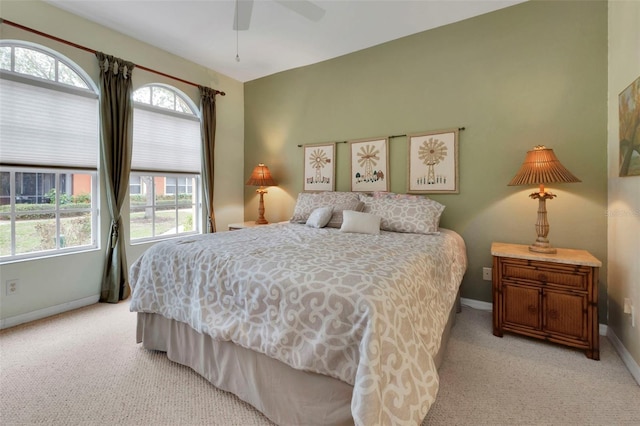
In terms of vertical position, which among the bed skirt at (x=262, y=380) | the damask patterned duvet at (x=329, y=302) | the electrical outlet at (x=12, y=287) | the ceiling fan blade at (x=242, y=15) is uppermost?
the ceiling fan blade at (x=242, y=15)

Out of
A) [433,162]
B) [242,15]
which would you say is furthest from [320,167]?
[242,15]

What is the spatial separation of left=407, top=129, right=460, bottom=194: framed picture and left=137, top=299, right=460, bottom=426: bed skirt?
6.23 feet

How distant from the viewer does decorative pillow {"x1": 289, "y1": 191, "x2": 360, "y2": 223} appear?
3.13 metres

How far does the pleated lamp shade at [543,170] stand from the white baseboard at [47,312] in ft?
13.8

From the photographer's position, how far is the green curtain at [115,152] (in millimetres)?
2955

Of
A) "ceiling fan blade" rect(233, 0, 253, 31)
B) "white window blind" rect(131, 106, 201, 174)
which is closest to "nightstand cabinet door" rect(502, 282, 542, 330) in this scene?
"ceiling fan blade" rect(233, 0, 253, 31)

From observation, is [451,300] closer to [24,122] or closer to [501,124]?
[501,124]

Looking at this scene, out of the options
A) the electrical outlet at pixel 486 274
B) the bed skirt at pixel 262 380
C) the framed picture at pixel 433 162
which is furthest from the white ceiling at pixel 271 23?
the bed skirt at pixel 262 380

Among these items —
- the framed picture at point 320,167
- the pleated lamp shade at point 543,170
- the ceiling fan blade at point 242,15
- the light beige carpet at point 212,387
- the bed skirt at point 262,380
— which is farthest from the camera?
the framed picture at point 320,167

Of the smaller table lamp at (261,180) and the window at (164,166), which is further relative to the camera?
the smaller table lamp at (261,180)

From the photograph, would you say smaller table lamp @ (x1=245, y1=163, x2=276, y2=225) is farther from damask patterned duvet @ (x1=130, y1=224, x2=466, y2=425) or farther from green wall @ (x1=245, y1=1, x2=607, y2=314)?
damask patterned duvet @ (x1=130, y1=224, x2=466, y2=425)

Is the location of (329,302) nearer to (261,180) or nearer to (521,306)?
(521,306)

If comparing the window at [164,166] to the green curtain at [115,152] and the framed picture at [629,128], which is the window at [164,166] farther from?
the framed picture at [629,128]

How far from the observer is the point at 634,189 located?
1.84m
